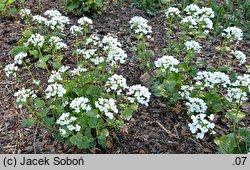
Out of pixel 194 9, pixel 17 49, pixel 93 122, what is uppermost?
pixel 194 9

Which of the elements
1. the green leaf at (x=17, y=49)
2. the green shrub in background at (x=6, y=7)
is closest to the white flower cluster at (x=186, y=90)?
the green leaf at (x=17, y=49)

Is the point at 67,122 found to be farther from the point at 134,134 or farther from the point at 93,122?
the point at 134,134

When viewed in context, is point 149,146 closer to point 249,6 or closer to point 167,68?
point 167,68

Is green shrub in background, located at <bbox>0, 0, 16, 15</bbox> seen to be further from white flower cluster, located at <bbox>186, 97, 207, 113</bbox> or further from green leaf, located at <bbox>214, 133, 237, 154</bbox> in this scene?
green leaf, located at <bbox>214, 133, 237, 154</bbox>

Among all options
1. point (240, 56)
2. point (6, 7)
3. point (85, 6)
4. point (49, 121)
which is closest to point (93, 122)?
point (49, 121)

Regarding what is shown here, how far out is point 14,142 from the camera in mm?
3090

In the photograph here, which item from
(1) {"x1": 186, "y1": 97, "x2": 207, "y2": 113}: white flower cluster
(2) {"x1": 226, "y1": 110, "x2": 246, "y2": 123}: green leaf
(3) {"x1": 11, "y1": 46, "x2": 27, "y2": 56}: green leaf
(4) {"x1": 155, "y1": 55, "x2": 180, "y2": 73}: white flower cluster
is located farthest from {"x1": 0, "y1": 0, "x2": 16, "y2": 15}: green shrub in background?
(2) {"x1": 226, "y1": 110, "x2": 246, "y2": 123}: green leaf

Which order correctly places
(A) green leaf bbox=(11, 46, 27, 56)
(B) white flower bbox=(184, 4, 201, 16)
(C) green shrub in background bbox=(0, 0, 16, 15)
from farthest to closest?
(C) green shrub in background bbox=(0, 0, 16, 15)
(A) green leaf bbox=(11, 46, 27, 56)
(B) white flower bbox=(184, 4, 201, 16)

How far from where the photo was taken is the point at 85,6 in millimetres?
4664

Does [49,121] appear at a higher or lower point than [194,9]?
lower

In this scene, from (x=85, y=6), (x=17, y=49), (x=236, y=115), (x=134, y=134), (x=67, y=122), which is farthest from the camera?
(x=85, y=6)

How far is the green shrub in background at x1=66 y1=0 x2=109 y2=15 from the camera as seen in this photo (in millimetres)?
4570

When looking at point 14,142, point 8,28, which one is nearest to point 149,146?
point 14,142

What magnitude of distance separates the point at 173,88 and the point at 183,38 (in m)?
0.76
